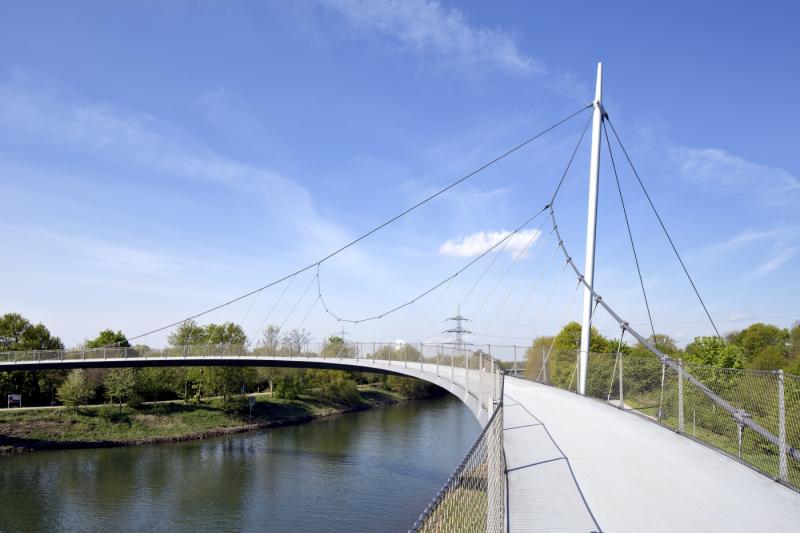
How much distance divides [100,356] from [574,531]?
35.4 m

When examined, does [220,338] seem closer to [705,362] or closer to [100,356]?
[100,356]

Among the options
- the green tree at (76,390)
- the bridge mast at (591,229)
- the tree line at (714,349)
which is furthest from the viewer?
the green tree at (76,390)

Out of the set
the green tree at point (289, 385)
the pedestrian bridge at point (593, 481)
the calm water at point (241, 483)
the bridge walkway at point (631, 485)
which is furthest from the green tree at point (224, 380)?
the bridge walkway at point (631, 485)

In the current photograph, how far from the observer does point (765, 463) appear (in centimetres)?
863

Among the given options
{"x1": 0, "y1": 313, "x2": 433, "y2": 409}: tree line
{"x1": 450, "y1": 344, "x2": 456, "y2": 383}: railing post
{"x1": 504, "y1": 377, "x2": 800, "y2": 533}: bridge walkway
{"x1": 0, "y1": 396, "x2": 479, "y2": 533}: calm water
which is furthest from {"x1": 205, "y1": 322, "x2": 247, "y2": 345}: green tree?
{"x1": 504, "y1": 377, "x2": 800, "y2": 533}: bridge walkway

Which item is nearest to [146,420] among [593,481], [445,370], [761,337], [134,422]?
[134,422]

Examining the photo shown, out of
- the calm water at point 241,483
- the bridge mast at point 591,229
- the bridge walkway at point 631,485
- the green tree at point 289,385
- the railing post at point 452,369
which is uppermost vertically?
the bridge mast at point 591,229

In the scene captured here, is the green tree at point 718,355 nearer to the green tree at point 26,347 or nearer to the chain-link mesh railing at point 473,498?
the chain-link mesh railing at point 473,498

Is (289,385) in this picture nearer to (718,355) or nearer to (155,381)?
(155,381)

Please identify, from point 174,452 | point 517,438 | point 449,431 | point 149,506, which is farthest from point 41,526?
point 449,431

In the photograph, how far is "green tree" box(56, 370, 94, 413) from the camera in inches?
1543

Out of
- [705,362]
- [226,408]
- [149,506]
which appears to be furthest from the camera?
[226,408]

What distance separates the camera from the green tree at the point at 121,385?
41594 millimetres

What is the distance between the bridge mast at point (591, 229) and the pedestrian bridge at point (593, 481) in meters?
3.03
